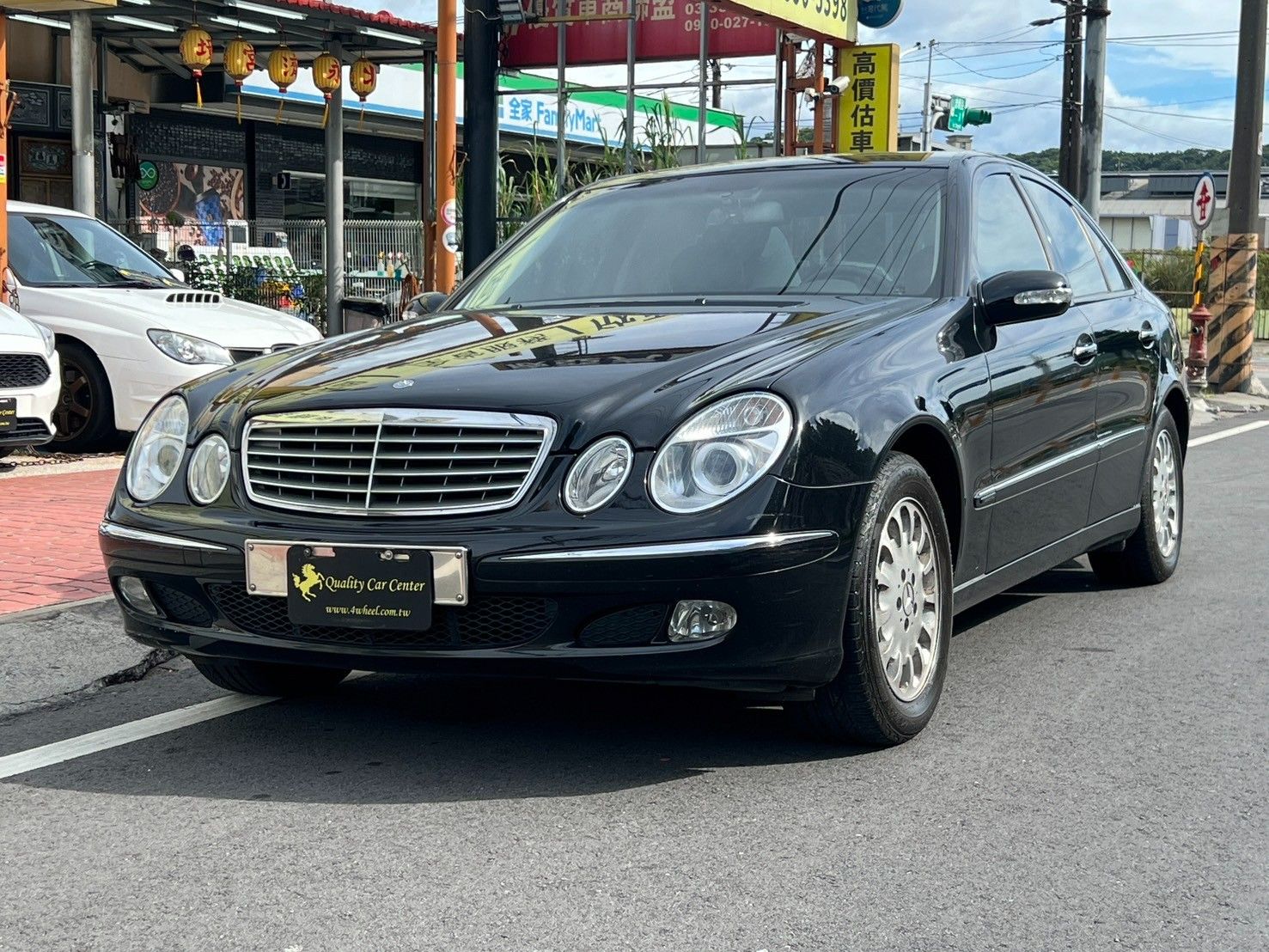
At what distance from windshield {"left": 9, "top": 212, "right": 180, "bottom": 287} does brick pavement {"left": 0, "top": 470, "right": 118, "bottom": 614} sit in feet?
6.12

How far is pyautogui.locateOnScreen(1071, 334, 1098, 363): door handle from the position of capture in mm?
5586

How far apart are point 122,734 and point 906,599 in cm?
208

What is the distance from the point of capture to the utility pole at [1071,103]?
25703 mm

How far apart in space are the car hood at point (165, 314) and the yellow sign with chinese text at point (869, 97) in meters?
10.3

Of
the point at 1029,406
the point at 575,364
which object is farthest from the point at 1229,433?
the point at 575,364

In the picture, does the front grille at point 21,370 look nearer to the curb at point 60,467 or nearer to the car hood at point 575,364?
the curb at point 60,467

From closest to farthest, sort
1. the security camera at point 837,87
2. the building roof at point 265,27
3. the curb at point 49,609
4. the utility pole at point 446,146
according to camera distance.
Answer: the curb at point 49,609 → the utility pole at point 446,146 → the building roof at point 265,27 → the security camera at point 837,87

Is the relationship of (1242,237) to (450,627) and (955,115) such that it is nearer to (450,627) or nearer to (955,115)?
(450,627)

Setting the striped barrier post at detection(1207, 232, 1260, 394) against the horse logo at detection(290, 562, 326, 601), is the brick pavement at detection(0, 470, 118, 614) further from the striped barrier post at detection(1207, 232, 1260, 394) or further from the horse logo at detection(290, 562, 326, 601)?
the striped barrier post at detection(1207, 232, 1260, 394)

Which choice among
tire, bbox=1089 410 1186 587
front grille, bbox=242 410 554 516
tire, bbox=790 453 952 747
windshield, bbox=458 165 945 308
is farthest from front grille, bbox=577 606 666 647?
tire, bbox=1089 410 1186 587

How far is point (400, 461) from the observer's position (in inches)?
157

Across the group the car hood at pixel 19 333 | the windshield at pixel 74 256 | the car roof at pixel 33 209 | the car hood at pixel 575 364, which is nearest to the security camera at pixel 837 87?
the windshield at pixel 74 256

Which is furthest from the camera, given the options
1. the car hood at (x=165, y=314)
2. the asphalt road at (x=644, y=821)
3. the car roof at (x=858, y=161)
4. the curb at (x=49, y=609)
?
the car hood at (x=165, y=314)

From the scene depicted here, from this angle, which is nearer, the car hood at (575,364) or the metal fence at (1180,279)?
the car hood at (575,364)
